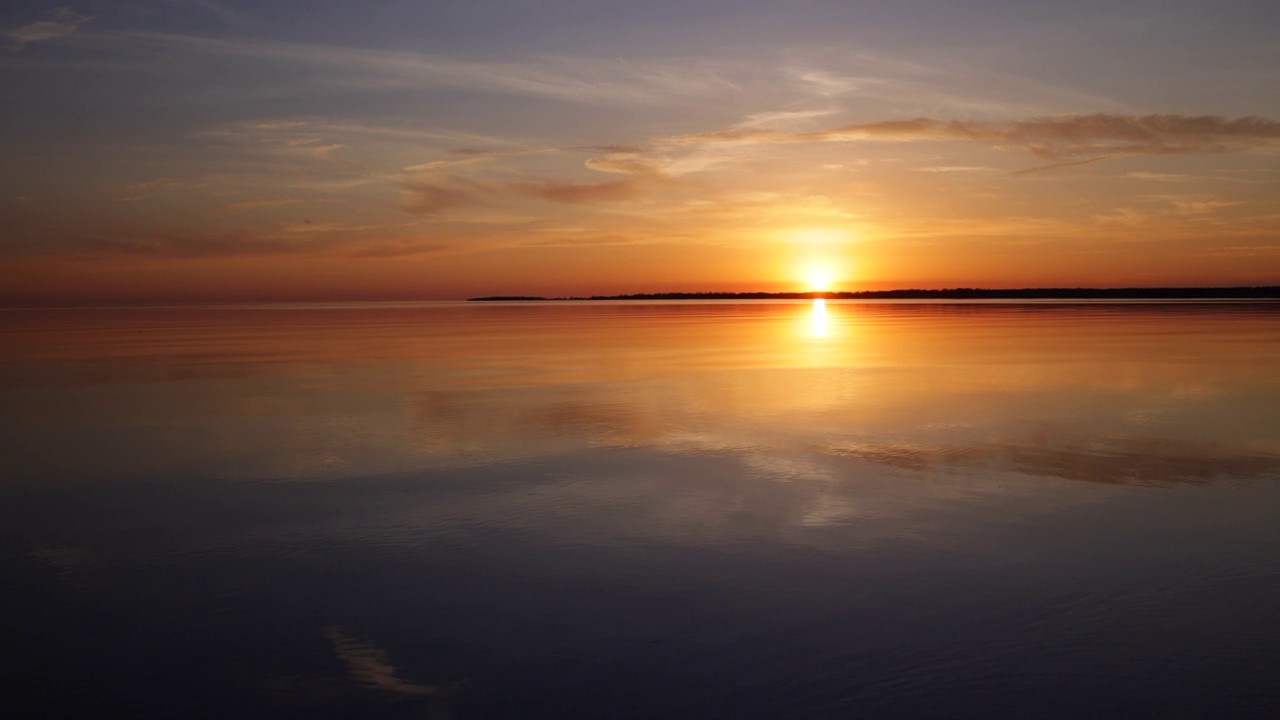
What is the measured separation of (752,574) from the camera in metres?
6.09

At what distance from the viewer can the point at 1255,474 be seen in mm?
8938

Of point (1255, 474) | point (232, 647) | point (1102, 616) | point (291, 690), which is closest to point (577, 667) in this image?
point (291, 690)

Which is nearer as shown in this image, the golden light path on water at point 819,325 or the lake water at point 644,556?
the lake water at point 644,556

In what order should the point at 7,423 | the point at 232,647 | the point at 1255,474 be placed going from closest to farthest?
the point at 232,647 → the point at 1255,474 → the point at 7,423

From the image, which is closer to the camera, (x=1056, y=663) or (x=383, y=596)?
(x=1056, y=663)

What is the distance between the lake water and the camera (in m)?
4.50

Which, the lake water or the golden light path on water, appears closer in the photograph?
the lake water

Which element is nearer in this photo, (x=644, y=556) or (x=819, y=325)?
(x=644, y=556)

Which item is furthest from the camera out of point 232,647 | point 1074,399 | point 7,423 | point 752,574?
point 1074,399

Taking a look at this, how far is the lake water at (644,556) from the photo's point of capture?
177 inches

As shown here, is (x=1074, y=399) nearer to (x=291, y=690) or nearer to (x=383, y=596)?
(x=383, y=596)

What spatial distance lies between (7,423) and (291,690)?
35.0ft

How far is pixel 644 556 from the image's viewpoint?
6500 millimetres

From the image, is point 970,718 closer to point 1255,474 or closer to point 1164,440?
point 1255,474
